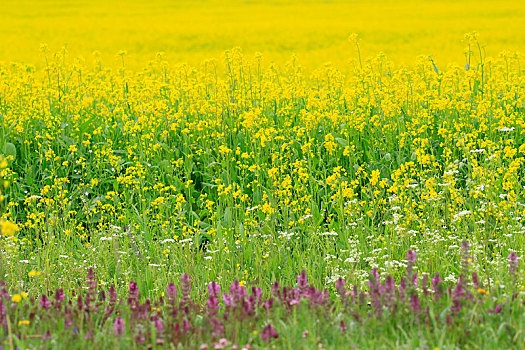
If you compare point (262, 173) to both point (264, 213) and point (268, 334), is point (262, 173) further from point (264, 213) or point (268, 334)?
point (268, 334)

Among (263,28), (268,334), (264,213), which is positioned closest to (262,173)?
(264,213)

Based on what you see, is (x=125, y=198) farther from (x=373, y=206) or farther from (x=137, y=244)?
(x=373, y=206)

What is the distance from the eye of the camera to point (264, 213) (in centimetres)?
587

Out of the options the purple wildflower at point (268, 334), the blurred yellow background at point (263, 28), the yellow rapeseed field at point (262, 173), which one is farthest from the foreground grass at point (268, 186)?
the blurred yellow background at point (263, 28)

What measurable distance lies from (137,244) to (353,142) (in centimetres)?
253

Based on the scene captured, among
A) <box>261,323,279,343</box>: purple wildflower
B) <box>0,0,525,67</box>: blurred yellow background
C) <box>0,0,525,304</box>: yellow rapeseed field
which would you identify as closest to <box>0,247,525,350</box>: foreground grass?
<box>261,323,279,343</box>: purple wildflower

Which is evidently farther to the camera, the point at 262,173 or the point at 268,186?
the point at 262,173

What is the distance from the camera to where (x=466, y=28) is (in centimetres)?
2214

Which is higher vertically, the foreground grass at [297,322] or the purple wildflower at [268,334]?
the purple wildflower at [268,334]

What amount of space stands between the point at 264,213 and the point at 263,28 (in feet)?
60.1

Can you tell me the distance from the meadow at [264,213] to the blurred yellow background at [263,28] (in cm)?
710

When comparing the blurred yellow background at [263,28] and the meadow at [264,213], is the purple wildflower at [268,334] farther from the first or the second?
the blurred yellow background at [263,28]

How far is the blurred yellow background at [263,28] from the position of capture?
→ 19.0 metres

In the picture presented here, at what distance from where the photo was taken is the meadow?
341 centimetres
